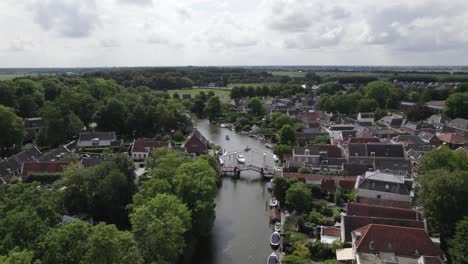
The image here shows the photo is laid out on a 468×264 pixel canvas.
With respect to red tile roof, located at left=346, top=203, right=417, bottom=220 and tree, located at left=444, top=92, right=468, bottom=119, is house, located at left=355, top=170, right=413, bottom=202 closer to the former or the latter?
red tile roof, located at left=346, top=203, right=417, bottom=220

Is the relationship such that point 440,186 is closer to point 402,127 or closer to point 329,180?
point 329,180

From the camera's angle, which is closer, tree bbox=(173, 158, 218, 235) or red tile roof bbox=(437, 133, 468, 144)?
tree bbox=(173, 158, 218, 235)

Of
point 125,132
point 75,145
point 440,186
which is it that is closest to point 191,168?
point 440,186

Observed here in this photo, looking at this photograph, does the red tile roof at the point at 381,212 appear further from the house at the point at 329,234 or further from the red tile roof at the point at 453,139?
the red tile roof at the point at 453,139

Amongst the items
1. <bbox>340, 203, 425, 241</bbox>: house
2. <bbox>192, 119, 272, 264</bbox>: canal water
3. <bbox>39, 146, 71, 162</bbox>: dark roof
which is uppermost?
<bbox>39, 146, 71, 162</bbox>: dark roof

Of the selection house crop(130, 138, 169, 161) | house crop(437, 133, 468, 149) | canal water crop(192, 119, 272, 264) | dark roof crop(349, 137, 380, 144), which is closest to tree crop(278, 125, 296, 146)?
dark roof crop(349, 137, 380, 144)

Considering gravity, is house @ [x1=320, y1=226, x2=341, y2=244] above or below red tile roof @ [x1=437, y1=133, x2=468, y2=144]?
below

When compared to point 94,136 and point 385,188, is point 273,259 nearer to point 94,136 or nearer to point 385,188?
point 385,188
